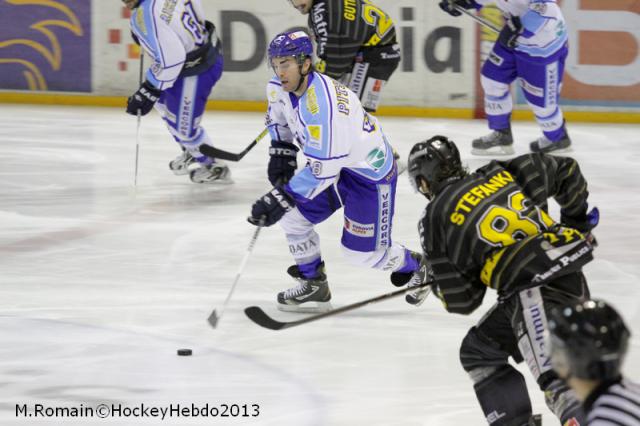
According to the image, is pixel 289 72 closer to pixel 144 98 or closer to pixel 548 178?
pixel 548 178

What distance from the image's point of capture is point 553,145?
8.01m

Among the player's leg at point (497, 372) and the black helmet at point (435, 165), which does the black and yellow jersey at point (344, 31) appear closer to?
the black helmet at point (435, 165)

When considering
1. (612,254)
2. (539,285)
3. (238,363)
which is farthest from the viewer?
(612,254)

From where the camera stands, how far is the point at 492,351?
10.1ft

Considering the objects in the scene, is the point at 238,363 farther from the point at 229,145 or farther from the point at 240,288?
the point at 229,145

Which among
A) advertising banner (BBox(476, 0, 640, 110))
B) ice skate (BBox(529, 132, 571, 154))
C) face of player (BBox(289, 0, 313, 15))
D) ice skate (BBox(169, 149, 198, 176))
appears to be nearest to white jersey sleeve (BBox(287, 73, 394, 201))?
face of player (BBox(289, 0, 313, 15))

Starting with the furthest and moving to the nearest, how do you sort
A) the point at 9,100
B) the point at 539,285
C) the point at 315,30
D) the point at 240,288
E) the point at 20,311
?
the point at 9,100, the point at 315,30, the point at 240,288, the point at 20,311, the point at 539,285

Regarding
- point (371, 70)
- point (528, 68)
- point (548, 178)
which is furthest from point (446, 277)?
point (528, 68)

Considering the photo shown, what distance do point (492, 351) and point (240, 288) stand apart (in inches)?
81.0

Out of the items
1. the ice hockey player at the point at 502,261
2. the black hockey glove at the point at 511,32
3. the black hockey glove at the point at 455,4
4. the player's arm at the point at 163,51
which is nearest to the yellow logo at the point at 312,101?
the ice hockey player at the point at 502,261

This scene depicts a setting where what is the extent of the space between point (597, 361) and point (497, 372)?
1167 millimetres

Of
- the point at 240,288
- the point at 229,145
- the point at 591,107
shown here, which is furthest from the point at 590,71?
the point at 240,288

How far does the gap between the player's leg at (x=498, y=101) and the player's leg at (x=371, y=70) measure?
1.12 metres

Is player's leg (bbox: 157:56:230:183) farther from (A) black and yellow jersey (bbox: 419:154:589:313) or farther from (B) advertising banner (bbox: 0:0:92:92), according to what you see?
(A) black and yellow jersey (bbox: 419:154:589:313)
